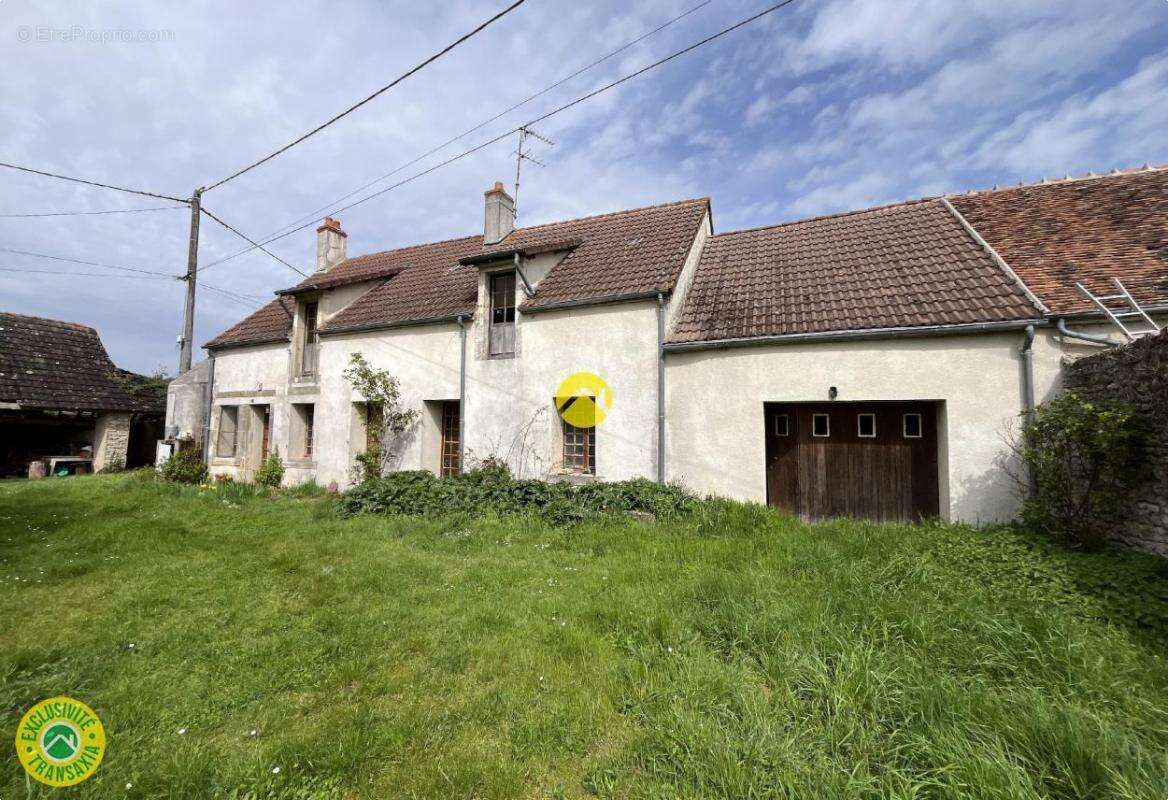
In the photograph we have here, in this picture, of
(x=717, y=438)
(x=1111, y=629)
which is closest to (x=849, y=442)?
(x=717, y=438)

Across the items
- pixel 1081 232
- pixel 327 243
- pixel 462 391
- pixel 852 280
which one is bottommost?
pixel 462 391

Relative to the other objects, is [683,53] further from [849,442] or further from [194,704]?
[194,704]

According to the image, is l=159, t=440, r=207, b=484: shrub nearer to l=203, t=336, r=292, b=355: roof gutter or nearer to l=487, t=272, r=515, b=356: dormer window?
l=203, t=336, r=292, b=355: roof gutter

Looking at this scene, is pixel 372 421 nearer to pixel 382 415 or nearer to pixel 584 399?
pixel 382 415

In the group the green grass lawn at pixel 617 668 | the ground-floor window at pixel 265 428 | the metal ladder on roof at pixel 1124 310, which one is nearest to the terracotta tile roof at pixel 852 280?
the metal ladder on roof at pixel 1124 310

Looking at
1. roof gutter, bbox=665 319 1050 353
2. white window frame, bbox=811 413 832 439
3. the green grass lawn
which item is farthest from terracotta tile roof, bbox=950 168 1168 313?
the green grass lawn

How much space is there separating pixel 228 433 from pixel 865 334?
17.0 m

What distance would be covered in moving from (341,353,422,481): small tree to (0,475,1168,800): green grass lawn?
16.5 ft

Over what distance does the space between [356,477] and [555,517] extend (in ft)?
20.9

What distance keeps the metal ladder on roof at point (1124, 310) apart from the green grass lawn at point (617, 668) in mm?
3072

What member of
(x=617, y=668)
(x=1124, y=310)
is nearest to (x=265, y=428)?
(x=617, y=668)

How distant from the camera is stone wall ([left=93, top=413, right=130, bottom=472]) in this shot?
1573 centimetres

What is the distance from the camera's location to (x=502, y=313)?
1031cm

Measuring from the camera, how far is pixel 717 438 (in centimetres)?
792
